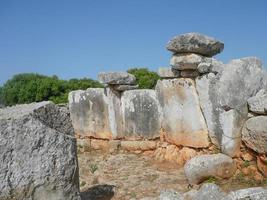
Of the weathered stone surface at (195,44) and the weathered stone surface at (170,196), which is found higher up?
the weathered stone surface at (195,44)

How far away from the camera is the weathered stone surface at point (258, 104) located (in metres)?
7.21

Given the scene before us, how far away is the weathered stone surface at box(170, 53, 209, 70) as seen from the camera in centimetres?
848

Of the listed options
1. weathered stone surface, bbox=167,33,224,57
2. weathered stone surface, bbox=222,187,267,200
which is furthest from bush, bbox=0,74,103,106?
weathered stone surface, bbox=222,187,267,200

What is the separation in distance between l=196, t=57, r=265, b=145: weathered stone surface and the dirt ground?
1.15 meters

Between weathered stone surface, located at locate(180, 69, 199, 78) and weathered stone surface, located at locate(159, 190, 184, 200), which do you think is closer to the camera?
weathered stone surface, located at locate(159, 190, 184, 200)

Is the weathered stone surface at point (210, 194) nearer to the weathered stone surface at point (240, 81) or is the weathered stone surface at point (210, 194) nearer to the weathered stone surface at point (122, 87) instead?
the weathered stone surface at point (240, 81)

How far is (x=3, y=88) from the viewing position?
24.4 m

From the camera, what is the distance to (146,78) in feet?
71.6

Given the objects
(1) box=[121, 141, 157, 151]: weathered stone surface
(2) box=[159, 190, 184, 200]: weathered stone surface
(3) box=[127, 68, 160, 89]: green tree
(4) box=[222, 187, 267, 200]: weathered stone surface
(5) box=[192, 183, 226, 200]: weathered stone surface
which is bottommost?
(2) box=[159, 190, 184, 200]: weathered stone surface

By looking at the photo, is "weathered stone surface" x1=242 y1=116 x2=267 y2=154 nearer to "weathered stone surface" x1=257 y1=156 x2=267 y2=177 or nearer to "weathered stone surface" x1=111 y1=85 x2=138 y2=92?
"weathered stone surface" x1=257 y1=156 x2=267 y2=177

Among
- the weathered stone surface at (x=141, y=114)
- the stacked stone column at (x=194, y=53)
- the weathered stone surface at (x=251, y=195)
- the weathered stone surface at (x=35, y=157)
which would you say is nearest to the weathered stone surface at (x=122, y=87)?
the weathered stone surface at (x=141, y=114)

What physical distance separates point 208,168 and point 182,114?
2046 mm

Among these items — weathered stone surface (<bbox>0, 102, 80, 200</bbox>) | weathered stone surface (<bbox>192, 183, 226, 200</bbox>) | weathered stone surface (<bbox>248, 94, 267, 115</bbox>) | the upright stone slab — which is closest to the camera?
weathered stone surface (<bbox>0, 102, 80, 200</bbox>)

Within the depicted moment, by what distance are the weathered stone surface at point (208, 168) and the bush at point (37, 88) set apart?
14.1m
